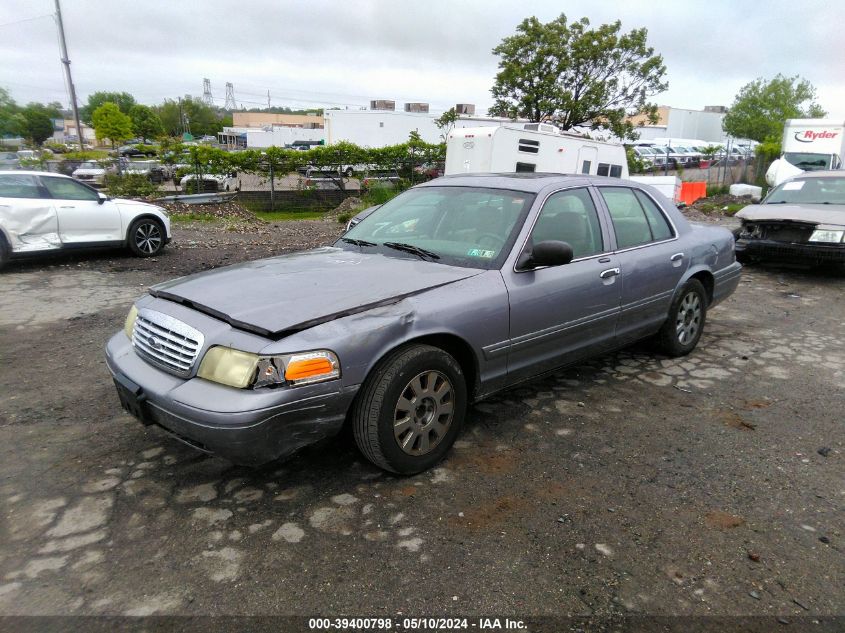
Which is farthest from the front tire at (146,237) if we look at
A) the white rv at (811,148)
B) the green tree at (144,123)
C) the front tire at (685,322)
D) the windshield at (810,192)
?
the green tree at (144,123)

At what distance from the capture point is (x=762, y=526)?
115 inches

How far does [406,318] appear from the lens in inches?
122

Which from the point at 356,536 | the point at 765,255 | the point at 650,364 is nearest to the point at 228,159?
the point at 765,255

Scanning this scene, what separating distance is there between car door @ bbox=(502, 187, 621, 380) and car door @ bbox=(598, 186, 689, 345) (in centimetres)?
17

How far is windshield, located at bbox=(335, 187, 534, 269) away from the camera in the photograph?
12.5ft

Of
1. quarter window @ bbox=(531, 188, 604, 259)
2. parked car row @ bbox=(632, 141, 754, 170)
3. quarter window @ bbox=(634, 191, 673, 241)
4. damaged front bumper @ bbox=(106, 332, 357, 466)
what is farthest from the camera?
parked car row @ bbox=(632, 141, 754, 170)

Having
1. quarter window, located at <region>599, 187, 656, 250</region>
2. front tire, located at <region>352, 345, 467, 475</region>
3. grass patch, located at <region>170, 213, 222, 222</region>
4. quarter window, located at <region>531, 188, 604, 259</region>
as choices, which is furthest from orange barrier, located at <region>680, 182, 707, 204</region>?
front tire, located at <region>352, 345, 467, 475</region>

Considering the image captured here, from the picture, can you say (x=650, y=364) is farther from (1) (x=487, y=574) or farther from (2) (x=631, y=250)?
(1) (x=487, y=574)

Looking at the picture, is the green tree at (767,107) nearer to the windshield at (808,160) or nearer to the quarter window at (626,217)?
the windshield at (808,160)

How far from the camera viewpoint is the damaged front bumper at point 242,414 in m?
2.70

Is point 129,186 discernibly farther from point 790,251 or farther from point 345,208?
point 790,251

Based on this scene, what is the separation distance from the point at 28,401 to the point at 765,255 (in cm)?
930

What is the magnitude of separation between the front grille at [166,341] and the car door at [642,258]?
2.99 metres

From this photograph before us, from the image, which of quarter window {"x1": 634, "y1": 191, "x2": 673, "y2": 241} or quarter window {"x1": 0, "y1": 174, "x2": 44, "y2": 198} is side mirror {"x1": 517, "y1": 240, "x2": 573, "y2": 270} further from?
quarter window {"x1": 0, "y1": 174, "x2": 44, "y2": 198}
